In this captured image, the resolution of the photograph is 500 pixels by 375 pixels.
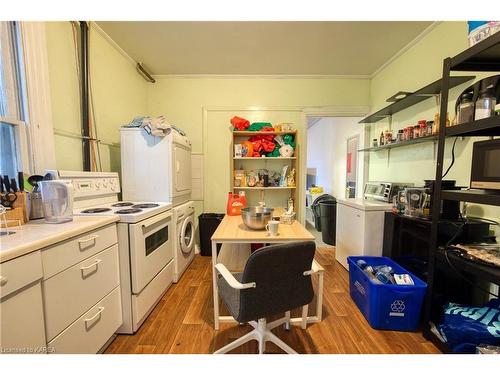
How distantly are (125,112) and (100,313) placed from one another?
91.2 inches

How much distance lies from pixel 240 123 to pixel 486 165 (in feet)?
8.14

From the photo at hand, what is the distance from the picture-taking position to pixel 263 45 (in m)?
2.40

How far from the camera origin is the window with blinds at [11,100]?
53.9 inches

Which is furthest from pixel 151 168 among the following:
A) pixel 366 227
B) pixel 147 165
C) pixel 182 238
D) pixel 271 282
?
pixel 366 227

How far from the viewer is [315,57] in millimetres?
2654

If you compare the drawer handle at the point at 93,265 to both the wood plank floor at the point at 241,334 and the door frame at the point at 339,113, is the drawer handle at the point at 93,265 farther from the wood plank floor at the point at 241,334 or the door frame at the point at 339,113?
the door frame at the point at 339,113

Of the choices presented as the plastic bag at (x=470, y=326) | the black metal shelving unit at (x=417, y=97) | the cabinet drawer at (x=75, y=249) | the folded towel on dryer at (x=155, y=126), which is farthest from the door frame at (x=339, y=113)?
the cabinet drawer at (x=75, y=249)

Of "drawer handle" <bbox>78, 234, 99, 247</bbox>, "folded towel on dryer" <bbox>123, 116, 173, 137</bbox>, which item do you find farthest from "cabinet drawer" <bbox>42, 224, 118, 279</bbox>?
Result: "folded towel on dryer" <bbox>123, 116, 173, 137</bbox>

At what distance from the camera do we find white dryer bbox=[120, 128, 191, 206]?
2.23 metres

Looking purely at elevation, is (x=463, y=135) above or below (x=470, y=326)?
above

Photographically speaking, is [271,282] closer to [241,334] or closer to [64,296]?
[241,334]

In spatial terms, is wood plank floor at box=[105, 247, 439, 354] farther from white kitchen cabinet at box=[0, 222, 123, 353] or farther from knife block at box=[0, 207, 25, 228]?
knife block at box=[0, 207, 25, 228]
